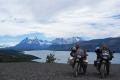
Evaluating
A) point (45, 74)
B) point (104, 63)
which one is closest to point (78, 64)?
point (104, 63)

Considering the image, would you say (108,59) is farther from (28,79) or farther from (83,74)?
(28,79)

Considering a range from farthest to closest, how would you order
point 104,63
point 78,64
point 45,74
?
point 45,74 → point 104,63 → point 78,64

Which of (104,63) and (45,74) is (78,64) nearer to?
(104,63)

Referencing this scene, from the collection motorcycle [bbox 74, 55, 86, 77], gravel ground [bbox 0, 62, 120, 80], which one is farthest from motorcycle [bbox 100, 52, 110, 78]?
motorcycle [bbox 74, 55, 86, 77]

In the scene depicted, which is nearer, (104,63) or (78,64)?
(78,64)

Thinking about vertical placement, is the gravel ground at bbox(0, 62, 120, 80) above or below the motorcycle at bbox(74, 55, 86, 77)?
below

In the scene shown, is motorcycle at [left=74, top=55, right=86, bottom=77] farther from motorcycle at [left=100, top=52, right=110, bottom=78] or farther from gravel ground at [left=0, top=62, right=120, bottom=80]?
motorcycle at [left=100, top=52, right=110, bottom=78]

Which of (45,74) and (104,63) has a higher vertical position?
(104,63)

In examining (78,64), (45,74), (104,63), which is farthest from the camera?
(45,74)

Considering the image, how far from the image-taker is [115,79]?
19.2 metres

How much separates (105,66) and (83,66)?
1.68 metres

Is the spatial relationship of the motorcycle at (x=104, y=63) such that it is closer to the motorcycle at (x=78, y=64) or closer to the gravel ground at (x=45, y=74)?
the gravel ground at (x=45, y=74)

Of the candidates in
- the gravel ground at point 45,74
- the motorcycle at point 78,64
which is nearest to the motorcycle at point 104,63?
the gravel ground at point 45,74

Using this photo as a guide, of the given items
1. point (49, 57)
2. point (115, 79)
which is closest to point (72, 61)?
point (115, 79)
